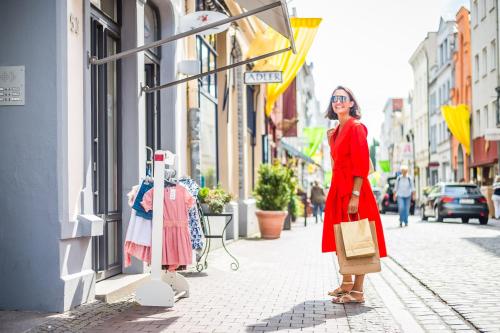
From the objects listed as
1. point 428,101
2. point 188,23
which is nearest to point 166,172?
point 188,23

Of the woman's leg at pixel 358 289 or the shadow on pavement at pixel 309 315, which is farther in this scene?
the woman's leg at pixel 358 289

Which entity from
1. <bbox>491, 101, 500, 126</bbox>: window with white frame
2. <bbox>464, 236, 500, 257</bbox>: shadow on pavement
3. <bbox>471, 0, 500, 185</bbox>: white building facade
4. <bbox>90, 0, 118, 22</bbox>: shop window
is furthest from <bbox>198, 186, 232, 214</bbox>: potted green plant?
<bbox>471, 0, 500, 185</bbox>: white building facade

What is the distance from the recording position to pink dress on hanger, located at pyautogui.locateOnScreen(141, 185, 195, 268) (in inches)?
286

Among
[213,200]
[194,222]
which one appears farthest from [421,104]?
[194,222]

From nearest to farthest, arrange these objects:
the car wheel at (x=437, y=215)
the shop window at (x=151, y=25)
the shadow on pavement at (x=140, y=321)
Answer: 1. the shadow on pavement at (x=140, y=321)
2. the shop window at (x=151, y=25)
3. the car wheel at (x=437, y=215)

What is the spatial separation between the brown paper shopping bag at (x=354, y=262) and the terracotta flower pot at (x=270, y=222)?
994 cm

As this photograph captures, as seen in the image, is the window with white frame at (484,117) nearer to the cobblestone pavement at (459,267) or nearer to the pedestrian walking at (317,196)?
the pedestrian walking at (317,196)

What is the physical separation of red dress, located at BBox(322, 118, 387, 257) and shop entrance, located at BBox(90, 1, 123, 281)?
2541 mm

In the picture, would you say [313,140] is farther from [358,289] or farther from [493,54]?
[358,289]

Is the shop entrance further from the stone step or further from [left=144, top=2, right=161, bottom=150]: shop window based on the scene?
[left=144, top=2, right=161, bottom=150]: shop window

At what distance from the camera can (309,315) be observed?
6.55 m

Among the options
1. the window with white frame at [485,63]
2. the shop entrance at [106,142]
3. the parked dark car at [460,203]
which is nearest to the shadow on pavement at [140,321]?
the shop entrance at [106,142]

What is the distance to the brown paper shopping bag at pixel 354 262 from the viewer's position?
7062 mm

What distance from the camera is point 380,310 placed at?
6.79m
